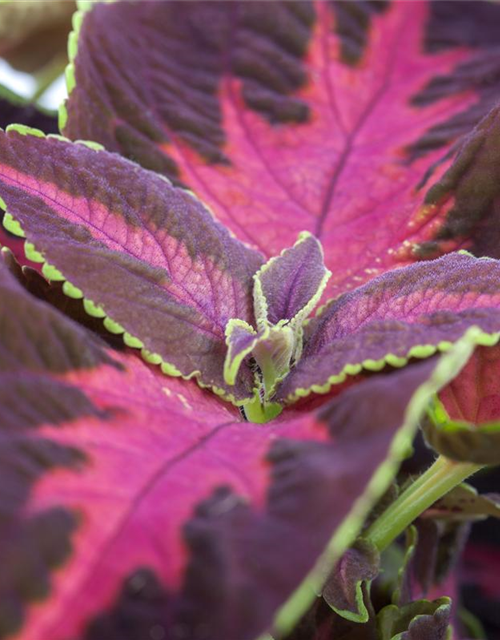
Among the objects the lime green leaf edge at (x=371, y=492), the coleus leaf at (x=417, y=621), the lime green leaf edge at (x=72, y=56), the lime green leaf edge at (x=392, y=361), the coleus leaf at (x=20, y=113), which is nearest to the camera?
the lime green leaf edge at (x=371, y=492)

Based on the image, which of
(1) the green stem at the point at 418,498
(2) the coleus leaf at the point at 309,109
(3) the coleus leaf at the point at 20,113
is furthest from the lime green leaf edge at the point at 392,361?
(3) the coleus leaf at the point at 20,113

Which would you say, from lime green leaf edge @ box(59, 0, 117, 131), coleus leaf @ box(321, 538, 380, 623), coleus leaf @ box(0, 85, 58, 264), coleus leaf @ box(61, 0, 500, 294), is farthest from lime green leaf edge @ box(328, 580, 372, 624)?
coleus leaf @ box(0, 85, 58, 264)

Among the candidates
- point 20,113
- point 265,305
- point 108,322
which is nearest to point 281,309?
point 265,305

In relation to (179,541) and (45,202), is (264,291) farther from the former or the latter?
(179,541)

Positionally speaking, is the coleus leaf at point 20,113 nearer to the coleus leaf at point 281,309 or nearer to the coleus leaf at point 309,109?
the coleus leaf at point 309,109

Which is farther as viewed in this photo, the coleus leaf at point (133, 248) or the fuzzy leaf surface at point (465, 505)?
the fuzzy leaf surface at point (465, 505)

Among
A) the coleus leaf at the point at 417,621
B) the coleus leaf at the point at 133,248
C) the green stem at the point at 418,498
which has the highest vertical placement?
the coleus leaf at the point at 133,248

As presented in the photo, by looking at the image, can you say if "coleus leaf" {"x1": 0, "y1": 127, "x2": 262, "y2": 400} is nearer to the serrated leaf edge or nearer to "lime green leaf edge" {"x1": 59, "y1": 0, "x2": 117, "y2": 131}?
the serrated leaf edge
